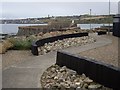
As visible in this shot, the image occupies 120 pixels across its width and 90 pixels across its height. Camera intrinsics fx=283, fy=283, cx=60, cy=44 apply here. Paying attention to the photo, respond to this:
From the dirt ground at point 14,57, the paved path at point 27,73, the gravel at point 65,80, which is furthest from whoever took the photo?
the dirt ground at point 14,57

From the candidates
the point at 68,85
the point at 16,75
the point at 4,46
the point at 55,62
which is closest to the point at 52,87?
the point at 68,85

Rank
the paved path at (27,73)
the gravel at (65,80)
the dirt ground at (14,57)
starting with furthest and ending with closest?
the dirt ground at (14,57)
the paved path at (27,73)
the gravel at (65,80)

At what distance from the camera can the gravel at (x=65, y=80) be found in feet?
27.7

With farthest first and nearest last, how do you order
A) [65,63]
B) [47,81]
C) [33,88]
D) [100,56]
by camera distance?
[100,56] → [65,63] → [47,81] → [33,88]

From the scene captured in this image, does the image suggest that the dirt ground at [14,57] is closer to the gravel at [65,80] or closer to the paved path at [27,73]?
the paved path at [27,73]

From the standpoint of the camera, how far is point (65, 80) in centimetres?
912

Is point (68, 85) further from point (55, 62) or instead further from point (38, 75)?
point (55, 62)

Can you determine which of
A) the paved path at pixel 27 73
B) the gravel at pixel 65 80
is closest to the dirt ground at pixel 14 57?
the paved path at pixel 27 73

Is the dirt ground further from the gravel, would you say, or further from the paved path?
the gravel

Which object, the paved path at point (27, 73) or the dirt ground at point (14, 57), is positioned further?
the dirt ground at point (14, 57)

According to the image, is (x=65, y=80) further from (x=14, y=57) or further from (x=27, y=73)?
(x=14, y=57)

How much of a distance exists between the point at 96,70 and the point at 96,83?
0.39 meters

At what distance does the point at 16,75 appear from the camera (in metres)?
9.91

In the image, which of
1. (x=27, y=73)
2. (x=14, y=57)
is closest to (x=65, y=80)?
(x=27, y=73)
